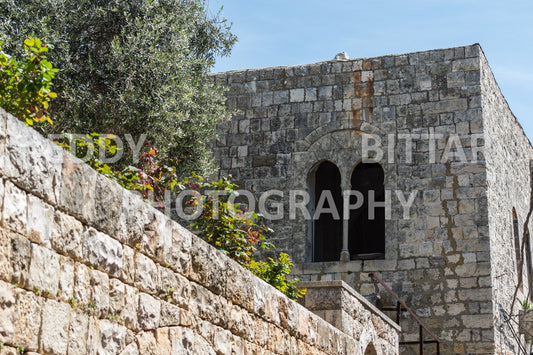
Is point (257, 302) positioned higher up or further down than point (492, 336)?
further down

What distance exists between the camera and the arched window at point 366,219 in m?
13.5

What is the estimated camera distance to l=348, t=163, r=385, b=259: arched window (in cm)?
1353

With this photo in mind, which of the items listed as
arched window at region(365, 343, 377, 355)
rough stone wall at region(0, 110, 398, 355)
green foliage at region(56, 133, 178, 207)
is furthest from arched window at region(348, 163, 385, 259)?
rough stone wall at region(0, 110, 398, 355)

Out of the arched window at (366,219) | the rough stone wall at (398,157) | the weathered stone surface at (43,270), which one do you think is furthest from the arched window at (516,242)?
the weathered stone surface at (43,270)

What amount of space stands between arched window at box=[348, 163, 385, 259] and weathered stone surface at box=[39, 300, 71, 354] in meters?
9.95

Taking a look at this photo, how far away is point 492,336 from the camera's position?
1055 cm

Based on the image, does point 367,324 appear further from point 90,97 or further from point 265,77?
point 265,77

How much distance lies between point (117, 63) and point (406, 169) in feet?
13.4

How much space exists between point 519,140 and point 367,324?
22.6 feet

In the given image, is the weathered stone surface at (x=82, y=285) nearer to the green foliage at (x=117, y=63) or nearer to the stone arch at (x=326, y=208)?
the green foliage at (x=117, y=63)

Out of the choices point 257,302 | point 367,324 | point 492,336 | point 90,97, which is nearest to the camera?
point 257,302

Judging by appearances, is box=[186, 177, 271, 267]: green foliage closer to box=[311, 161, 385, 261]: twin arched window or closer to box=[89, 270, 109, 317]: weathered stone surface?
box=[89, 270, 109, 317]: weathered stone surface

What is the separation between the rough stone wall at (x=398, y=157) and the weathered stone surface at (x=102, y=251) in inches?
286

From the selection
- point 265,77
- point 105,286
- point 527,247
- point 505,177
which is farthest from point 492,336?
point 105,286
